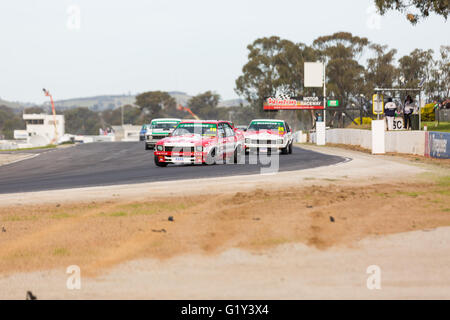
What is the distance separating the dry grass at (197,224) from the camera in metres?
6.80

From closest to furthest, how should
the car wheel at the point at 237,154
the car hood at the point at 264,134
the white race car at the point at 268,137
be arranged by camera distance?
the car wheel at the point at 237,154, the white race car at the point at 268,137, the car hood at the point at 264,134

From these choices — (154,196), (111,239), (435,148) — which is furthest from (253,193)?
(435,148)

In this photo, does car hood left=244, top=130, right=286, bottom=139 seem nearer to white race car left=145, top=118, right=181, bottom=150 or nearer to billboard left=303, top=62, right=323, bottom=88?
white race car left=145, top=118, right=181, bottom=150

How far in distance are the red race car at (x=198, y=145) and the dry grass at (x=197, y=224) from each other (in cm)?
710

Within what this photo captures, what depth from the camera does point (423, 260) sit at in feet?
21.3

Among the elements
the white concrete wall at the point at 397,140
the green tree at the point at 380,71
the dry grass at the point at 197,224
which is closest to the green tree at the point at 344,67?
the green tree at the point at 380,71

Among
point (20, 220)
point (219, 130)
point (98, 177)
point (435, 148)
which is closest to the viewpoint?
point (20, 220)

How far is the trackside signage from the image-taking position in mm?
68562

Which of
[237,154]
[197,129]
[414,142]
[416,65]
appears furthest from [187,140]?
[416,65]

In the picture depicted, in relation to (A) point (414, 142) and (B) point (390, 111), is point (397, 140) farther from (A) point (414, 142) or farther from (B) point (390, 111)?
(B) point (390, 111)

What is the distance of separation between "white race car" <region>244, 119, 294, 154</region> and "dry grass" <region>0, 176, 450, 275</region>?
13.3 meters

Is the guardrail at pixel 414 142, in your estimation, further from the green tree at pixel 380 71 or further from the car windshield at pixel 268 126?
the green tree at pixel 380 71
